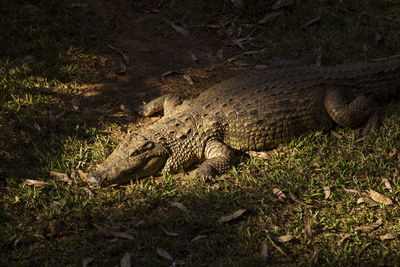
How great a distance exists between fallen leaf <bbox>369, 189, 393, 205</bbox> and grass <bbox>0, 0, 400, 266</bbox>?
0.06 metres

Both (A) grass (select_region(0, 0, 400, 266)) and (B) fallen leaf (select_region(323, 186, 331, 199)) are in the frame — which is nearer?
(A) grass (select_region(0, 0, 400, 266))

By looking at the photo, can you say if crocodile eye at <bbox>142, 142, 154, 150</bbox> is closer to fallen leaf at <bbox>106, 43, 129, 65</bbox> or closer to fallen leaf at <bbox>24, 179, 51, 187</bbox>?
fallen leaf at <bbox>24, 179, 51, 187</bbox>

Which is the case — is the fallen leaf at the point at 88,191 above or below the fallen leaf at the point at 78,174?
below

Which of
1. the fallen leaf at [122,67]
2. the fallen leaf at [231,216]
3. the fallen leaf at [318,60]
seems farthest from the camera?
the fallen leaf at [318,60]

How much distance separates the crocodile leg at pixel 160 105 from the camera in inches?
199

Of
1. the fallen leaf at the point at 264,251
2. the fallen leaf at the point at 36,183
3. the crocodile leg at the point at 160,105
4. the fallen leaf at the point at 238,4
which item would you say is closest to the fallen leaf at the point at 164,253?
the fallen leaf at the point at 264,251

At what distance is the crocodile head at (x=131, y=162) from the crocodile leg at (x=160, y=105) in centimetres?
77

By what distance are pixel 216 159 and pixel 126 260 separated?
1567 mm

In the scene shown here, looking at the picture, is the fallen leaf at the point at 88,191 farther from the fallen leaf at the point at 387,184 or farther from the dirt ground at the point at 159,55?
the fallen leaf at the point at 387,184

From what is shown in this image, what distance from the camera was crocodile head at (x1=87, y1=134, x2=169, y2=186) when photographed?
Answer: 4.05 metres

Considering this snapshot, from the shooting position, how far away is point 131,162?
13.7 ft

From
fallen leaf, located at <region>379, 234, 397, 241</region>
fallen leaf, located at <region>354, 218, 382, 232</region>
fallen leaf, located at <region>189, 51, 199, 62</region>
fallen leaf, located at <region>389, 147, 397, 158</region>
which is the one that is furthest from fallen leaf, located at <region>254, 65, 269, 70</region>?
fallen leaf, located at <region>379, 234, 397, 241</region>

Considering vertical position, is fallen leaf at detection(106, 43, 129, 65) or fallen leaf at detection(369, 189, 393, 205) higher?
fallen leaf at detection(106, 43, 129, 65)

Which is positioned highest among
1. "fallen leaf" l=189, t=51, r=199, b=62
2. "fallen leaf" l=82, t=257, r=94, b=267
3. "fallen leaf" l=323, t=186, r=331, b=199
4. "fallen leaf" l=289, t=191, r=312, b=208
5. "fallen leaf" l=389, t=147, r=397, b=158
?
"fallen leaf" l=189, t=51, r=199, b=62
